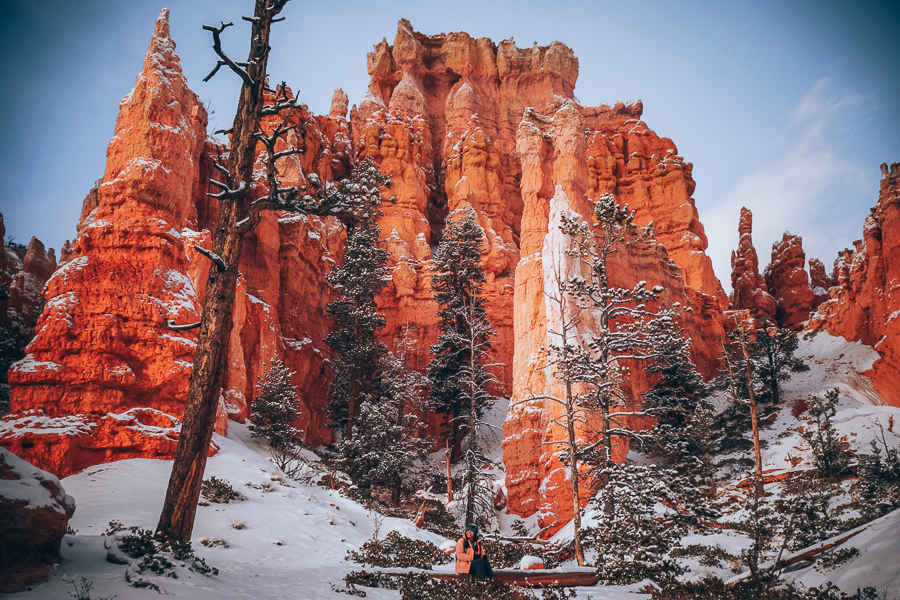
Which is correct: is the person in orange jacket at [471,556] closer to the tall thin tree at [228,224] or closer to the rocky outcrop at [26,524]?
the tall thin tree at [228,224]

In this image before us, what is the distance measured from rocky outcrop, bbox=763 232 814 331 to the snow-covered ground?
31.5 metres

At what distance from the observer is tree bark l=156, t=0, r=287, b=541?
7820 mm

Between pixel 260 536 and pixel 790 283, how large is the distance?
61.8 metres

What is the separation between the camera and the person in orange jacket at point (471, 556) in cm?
992

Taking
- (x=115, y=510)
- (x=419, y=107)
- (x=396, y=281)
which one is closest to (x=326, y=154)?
(x=396, y=281)

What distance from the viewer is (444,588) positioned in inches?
353

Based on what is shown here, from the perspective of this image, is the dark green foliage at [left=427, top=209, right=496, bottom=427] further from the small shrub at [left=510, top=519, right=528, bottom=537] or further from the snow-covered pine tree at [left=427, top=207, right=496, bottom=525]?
the small shrub at [left=510, top=519, right=528, bottom=537]

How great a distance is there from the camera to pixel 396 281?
42.5 m

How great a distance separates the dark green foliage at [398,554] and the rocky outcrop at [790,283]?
53.1 metres

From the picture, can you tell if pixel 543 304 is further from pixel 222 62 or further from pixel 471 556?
pixel 222 62

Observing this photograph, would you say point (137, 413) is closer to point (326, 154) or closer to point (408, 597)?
point (408, 597)

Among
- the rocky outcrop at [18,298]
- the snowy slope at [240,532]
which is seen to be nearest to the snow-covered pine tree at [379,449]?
the snowy slope at [240,532]

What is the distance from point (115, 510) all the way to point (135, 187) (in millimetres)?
14908

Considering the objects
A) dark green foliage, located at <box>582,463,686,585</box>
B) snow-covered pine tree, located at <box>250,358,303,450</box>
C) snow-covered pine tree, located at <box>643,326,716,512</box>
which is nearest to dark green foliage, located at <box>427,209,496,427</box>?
snow-covered pine tree, located at <box>250,358,303,450</box>
